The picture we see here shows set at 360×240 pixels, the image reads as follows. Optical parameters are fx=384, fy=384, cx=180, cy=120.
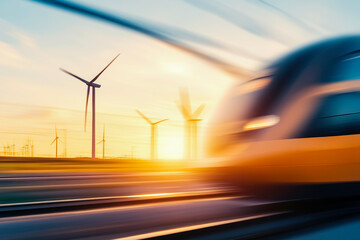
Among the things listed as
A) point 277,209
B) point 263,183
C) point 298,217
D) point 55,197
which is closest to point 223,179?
point 263,183

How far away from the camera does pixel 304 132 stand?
4520mm

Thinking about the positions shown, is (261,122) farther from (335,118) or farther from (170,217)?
(170,217)

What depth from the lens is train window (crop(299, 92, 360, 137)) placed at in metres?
4.51

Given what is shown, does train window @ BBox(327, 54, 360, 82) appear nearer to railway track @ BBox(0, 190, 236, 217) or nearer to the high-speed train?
the high-speed train

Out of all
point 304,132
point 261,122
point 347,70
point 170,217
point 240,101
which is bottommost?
point 170,217

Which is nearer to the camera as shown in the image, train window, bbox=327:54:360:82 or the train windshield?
train window, bbox=327:54:360:82

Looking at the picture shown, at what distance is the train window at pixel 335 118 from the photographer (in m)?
4.51

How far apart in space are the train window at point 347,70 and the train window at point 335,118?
0.73 feet

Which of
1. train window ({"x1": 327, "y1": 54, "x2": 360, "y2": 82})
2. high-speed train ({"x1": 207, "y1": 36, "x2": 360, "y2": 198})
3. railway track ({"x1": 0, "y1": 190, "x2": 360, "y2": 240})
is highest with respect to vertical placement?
train window ({"x1": 327, "y1": 54, "x2": 360, "y2": 82})

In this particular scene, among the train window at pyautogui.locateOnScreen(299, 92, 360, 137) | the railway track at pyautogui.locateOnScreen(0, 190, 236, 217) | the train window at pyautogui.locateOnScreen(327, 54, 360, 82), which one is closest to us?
the railway track at pyautogui.locateOnScreen(0, 190, 236, 217)

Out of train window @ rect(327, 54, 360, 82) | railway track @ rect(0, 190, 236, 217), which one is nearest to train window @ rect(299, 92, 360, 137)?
train window @ rect(327, 54, 360, 82)

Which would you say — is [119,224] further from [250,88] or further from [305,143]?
[250,88]

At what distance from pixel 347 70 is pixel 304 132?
1009 mm

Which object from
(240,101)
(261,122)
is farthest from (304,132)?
(240,101)
